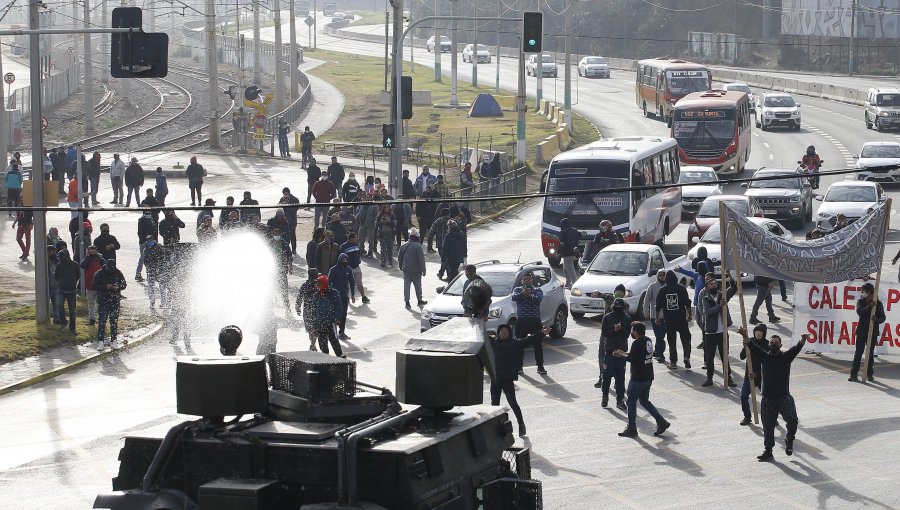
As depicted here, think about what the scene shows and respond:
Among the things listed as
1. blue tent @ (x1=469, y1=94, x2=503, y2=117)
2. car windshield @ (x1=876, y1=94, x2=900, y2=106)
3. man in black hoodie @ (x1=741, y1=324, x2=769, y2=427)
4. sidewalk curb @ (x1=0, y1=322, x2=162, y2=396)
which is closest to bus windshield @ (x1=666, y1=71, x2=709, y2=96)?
car windshield @ (x1=876, y1=94, x2=900, y2=106)

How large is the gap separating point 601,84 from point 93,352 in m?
68.1

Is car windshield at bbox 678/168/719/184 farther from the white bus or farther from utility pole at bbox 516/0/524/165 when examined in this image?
utility pole at bbox 516/0/524/165

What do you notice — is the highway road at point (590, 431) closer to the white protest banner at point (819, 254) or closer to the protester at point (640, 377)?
the protester at point (640, 377)

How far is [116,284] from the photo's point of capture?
72.3 feet

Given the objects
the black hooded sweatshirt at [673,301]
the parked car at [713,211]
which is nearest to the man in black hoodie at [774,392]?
the black hooded sweatshirt at [673,301]

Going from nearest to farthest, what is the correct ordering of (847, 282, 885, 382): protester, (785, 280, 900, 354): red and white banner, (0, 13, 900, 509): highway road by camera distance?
(0, 13, 900, 509): highway road, (847, 282, 885, 382): protester, (785, 280, 900, 354): red and white banner

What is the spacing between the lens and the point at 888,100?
57250mm

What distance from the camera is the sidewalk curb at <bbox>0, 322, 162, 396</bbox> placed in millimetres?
19641

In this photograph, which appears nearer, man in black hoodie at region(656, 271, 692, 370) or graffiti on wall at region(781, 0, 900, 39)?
man in black hoodie at region(656, 271, 692, 370)

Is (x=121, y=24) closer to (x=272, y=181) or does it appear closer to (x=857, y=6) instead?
(x=272, y=181)

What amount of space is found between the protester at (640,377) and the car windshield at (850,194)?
755 inches

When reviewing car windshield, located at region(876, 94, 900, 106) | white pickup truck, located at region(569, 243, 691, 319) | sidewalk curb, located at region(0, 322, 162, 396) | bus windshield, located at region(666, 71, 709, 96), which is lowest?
sidewalk curb, located at region(0, 322, 162, 396)

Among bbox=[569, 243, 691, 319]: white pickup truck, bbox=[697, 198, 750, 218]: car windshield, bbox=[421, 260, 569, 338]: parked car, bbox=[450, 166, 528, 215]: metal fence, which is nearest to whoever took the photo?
bbox=[421, 260, 569, 338]: parked car

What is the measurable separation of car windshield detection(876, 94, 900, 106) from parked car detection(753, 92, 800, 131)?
141 inches
